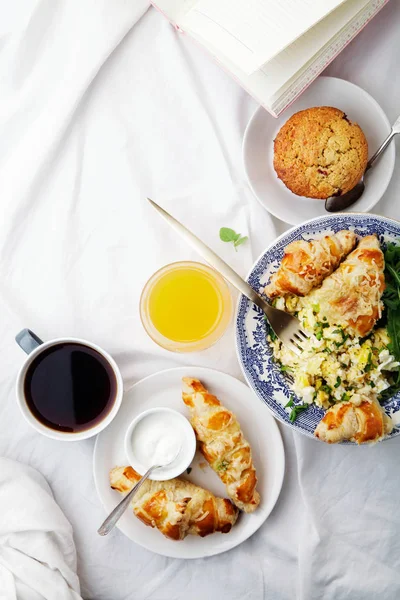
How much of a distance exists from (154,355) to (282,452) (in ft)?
1.71

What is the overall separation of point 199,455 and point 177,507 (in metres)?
0.19

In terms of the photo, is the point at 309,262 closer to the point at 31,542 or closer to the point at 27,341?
the point at 27,341

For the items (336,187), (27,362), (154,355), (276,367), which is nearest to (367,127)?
(336,187)

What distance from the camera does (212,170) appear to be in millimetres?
2018

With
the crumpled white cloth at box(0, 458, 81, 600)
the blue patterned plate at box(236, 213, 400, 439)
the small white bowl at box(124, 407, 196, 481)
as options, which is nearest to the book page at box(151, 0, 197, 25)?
the blue patterned plate at box(236, 213, 400, 439)

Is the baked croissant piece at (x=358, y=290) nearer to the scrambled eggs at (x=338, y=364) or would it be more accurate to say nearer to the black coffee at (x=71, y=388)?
the scrambled eggs at (x=338, y=364)

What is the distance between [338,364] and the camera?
1.75 metres

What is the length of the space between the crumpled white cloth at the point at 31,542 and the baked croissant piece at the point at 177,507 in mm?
256

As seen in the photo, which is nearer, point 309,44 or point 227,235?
point 309,44

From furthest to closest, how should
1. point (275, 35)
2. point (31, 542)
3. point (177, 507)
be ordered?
point (31, 542) → point (177, 507) → point (275, 35)

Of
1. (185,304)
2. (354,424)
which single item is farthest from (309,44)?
(354,424)

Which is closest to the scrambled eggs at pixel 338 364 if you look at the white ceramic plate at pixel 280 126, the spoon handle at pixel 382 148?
the white ceramic plate at pixel 280 126

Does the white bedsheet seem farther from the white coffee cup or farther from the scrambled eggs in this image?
the scrambled eggs

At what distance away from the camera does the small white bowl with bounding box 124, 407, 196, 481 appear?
187 cm
